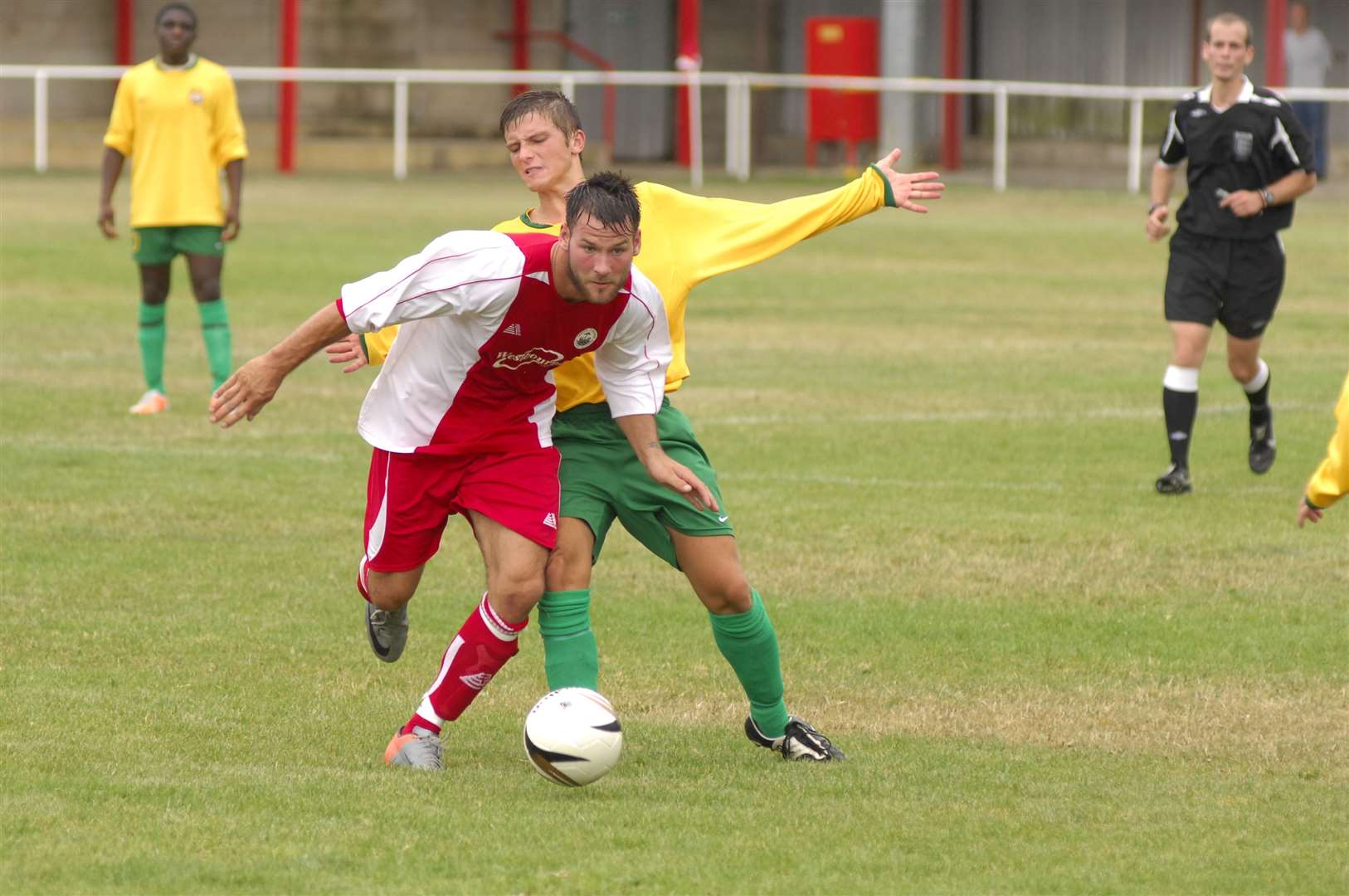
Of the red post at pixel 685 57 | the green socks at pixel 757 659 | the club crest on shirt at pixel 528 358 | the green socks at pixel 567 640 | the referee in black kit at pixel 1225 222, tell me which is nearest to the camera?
the club crest on shirt at pixel 528 358

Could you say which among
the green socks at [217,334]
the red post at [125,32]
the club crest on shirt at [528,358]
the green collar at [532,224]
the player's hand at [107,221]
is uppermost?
the red post at [125,32]

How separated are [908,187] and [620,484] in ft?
4.00

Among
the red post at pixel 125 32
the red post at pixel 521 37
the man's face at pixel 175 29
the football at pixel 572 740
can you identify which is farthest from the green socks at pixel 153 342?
the red post at pixel 521 37

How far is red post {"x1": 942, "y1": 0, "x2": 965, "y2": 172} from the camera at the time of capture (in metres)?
31.8

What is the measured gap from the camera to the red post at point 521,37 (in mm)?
33906

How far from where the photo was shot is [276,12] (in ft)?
109

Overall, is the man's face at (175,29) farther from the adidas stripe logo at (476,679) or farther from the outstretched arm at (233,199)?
the adidas stripe logo at (476,679)

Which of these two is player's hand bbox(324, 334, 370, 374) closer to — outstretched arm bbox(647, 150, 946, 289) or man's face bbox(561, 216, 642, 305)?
man's face bbox(561, 216, 642, 305)

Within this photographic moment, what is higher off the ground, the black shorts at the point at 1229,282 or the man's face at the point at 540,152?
the man's face at the point at 540,152

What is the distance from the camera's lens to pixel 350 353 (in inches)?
225

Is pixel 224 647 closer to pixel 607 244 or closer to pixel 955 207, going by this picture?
pixel 607 244

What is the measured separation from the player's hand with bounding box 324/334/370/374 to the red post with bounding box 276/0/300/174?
2491 cm

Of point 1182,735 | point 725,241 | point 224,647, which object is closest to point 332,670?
point 224,647

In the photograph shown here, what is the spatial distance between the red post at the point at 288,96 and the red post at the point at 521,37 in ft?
13.8
